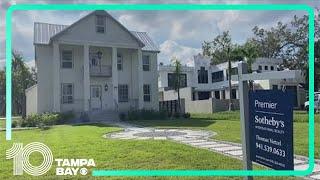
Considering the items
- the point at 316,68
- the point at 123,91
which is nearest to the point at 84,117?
the point at 123,91

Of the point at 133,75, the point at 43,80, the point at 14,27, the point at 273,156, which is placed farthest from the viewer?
the point at 43,80

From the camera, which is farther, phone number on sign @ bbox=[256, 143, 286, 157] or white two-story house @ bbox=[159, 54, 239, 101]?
white two-story house @ bbox=[159, 54, 239, 101]

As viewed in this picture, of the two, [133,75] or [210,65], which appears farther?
[133,75]

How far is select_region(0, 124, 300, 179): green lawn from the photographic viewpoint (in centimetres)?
554

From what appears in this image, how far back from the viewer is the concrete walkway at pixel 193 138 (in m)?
7.20

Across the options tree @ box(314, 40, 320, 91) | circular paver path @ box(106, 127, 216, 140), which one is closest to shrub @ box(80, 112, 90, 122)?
circular paver path @ box(106, 127, 216, 140)

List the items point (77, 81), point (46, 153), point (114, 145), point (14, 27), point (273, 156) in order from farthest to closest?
1. point (114, 145)
2. point (77, 81)
3. point (46, 153)
4. point (14, 27)
5. point (273, 156)

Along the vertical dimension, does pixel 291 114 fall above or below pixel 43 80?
below

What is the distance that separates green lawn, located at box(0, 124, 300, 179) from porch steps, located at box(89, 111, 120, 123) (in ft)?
3.49

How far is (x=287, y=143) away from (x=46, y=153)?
8.74ft

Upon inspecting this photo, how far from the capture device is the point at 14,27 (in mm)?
4348

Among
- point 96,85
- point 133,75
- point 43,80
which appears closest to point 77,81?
point 96,85

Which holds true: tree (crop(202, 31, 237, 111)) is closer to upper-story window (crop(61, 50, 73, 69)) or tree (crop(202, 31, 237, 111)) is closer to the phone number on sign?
the phone number on sign

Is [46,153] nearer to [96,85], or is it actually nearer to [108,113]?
[96,85]
